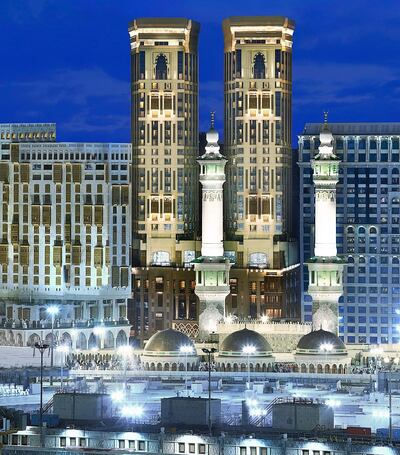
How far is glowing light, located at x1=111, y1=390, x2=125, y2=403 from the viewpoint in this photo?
115 metres

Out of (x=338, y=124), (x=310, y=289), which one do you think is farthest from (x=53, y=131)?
(x=310, y=289)

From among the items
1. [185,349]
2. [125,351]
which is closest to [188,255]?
[125,351]

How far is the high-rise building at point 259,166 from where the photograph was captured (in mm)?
178375

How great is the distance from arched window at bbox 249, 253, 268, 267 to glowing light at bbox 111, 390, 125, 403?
55507mm

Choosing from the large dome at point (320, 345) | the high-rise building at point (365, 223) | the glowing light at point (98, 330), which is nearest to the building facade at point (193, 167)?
the high-rise building at point (365, 223)

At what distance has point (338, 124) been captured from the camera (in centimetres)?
18375

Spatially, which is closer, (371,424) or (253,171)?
(371,424)

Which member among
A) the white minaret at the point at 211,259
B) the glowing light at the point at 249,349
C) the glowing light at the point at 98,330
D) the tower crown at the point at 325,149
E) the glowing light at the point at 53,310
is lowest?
the glowing light at the point at 249,349

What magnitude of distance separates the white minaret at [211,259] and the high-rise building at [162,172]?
22161 mm

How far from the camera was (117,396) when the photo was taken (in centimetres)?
11950

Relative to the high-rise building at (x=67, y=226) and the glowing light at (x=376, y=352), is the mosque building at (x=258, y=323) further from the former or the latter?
the high-rise building at (x=67, y=226)

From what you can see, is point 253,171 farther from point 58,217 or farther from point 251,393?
point 251,393

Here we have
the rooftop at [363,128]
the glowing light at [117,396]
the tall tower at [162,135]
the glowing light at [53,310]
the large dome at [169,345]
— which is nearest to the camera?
the glowing light at [117,396]

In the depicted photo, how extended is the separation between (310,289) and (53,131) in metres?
34.1
